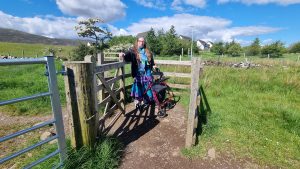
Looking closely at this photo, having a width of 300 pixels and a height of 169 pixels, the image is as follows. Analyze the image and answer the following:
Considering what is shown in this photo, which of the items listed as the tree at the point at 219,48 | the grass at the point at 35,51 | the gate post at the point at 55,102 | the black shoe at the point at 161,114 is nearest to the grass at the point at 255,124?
the black shoe at the point at 161,114

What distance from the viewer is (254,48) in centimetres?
5541

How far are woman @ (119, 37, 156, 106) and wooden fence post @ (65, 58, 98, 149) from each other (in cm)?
238

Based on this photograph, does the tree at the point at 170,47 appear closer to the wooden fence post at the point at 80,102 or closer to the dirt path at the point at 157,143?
the dirt path at the point at 157,143

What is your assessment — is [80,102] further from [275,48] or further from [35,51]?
[275,48]

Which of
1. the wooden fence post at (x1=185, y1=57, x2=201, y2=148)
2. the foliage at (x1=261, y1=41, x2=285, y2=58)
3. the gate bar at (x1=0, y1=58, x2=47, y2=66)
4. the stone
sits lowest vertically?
the stone

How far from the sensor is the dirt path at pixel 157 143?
373 centimetres

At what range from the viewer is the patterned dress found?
567 centimetres

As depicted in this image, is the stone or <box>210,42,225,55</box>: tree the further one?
<box>210,42,225,55</box>: tree

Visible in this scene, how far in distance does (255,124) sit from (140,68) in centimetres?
342

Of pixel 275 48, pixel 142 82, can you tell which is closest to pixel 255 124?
pixel 142 82

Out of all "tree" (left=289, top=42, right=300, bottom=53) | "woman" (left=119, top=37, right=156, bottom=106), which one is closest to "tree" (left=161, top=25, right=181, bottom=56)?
"woman" (left=119, top=37, right=156, bottom=106)

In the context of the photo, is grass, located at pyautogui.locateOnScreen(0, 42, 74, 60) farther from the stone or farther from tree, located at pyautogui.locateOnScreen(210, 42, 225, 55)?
tree, located at pyautogui.locateOnScreen(210, 42, 225, 55)

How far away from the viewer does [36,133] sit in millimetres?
4777

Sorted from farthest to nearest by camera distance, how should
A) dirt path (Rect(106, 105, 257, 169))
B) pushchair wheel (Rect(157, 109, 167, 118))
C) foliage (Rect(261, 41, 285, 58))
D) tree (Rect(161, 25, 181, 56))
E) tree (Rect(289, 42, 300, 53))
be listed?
tree (Rect(289, 42, 300, 53)), foliage (Rect(261, 41, 285, 58)), tree (Rect(161, 25, 181, 56)), pushchair wheel (Rect(157, 109, 167, 118)), dirt path (Rect(106, 105, 257, 169))
